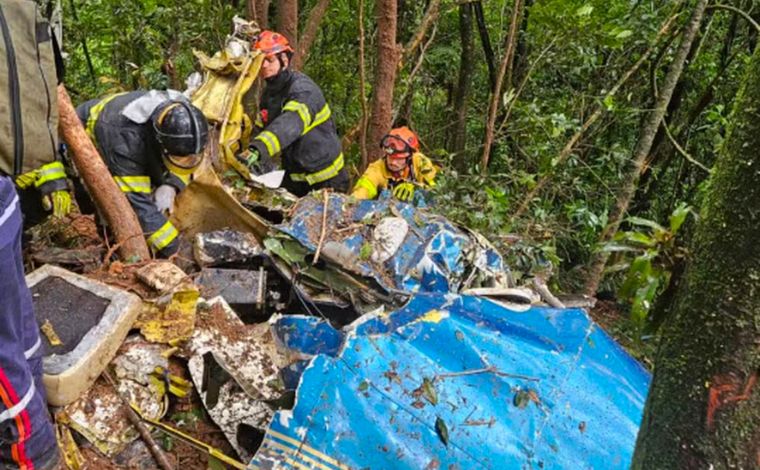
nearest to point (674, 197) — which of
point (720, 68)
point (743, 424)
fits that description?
point (720, 68)

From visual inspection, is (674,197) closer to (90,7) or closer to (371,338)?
(371,338)

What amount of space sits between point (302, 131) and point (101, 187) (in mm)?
1924

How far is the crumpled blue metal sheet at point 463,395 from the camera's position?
2.06 m

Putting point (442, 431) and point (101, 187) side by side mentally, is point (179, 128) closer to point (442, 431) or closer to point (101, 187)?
point (101, 187)

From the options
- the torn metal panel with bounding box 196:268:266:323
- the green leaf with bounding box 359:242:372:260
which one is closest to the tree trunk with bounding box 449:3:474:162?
the green leaf with bounding box 359:242:372:260

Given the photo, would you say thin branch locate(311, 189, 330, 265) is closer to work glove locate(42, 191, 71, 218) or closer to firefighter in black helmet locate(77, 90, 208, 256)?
firefighter in black helmet locate(77, 90, 208, 256)

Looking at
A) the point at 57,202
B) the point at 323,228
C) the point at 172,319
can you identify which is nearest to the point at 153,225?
the point at 57,202

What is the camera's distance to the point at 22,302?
1757 millimetres

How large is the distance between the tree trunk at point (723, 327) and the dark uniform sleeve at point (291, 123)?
349 centimetres

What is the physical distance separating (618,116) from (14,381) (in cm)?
587

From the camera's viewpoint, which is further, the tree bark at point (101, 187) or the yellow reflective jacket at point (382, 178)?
the yellow reflective jacket at point (382, 178)

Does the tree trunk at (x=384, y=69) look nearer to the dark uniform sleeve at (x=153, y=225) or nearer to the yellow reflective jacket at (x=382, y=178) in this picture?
the yellow reflective jacket at (x=382, y=178)

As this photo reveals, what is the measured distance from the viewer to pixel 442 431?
2.11m

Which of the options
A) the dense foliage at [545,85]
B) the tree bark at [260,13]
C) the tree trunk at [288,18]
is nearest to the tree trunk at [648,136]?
the dense foliage at [545,85]
